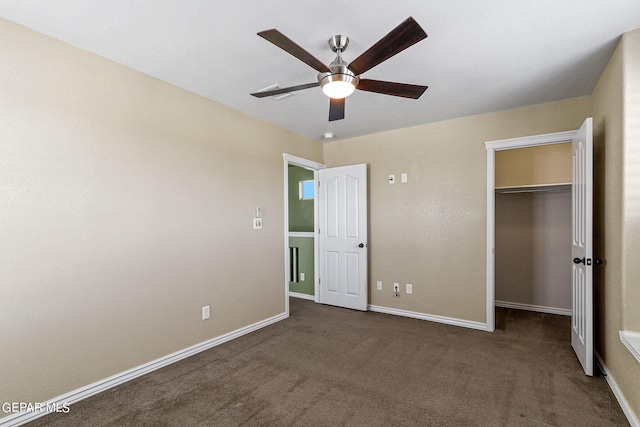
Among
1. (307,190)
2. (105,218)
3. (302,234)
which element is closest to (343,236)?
(302,234)

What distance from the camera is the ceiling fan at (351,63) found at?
63.2 inches

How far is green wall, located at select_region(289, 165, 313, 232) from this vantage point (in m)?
5.44

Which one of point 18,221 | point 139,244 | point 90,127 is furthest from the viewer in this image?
point 139,244

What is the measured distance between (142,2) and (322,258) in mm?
3688

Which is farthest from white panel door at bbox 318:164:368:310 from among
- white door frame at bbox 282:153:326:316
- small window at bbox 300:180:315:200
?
small window at bbox 300:180:315:200

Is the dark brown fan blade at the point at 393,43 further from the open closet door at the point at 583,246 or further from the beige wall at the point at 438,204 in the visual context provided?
the beige wall at the point at 438,204

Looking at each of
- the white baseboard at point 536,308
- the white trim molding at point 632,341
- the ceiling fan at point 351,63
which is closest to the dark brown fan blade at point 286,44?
the ceiling fan at point 351,63

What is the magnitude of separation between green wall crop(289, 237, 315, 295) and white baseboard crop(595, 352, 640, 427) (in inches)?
137

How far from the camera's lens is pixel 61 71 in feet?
7.21

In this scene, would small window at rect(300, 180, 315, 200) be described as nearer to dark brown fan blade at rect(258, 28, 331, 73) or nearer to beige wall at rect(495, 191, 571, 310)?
beige wall at rect(495, 191, 571, 310)

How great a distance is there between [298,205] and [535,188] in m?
3.48

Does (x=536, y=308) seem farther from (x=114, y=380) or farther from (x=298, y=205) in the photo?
(x=114, y=380)

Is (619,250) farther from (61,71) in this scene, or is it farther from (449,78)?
(61,71)

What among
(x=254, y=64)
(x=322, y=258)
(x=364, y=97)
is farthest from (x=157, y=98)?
(x=322, y=258)
